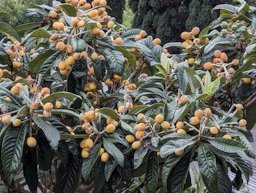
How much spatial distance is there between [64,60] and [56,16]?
0.35 metres

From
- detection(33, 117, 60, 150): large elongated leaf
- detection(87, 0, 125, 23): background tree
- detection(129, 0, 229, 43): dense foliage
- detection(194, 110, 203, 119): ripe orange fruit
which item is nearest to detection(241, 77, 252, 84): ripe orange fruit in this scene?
detection(194, 110, 203, 119): ripe orange fruit

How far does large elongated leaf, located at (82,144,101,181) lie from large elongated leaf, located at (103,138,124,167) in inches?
1.0

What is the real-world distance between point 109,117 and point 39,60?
275 millimetres

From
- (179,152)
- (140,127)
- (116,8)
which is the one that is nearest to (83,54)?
(140,127)

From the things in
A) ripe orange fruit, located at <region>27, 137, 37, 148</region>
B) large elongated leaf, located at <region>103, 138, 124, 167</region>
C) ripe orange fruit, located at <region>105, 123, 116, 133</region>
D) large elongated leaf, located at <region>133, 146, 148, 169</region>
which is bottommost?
large elongated leaf, located at <region>133, 146, 148, 169</region>

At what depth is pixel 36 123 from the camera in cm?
105

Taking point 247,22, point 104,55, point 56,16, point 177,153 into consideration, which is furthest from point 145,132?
point 247,22

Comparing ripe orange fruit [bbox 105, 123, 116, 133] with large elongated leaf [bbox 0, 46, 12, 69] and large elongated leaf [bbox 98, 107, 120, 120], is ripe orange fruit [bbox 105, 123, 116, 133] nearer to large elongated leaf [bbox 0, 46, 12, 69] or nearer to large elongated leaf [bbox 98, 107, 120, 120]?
large elongated leaf [bbox 98, 107, 120, 120]

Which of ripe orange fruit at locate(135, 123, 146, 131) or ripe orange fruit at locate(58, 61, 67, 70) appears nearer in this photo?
ripe orange fruit at locate(135, 123, 146, 131)

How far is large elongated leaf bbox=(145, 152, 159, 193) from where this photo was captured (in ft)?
3.84

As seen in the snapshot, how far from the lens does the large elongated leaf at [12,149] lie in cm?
105

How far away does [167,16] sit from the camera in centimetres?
639

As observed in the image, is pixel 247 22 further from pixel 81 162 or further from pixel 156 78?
pixel 81 162

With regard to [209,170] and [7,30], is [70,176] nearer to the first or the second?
[209,170]
